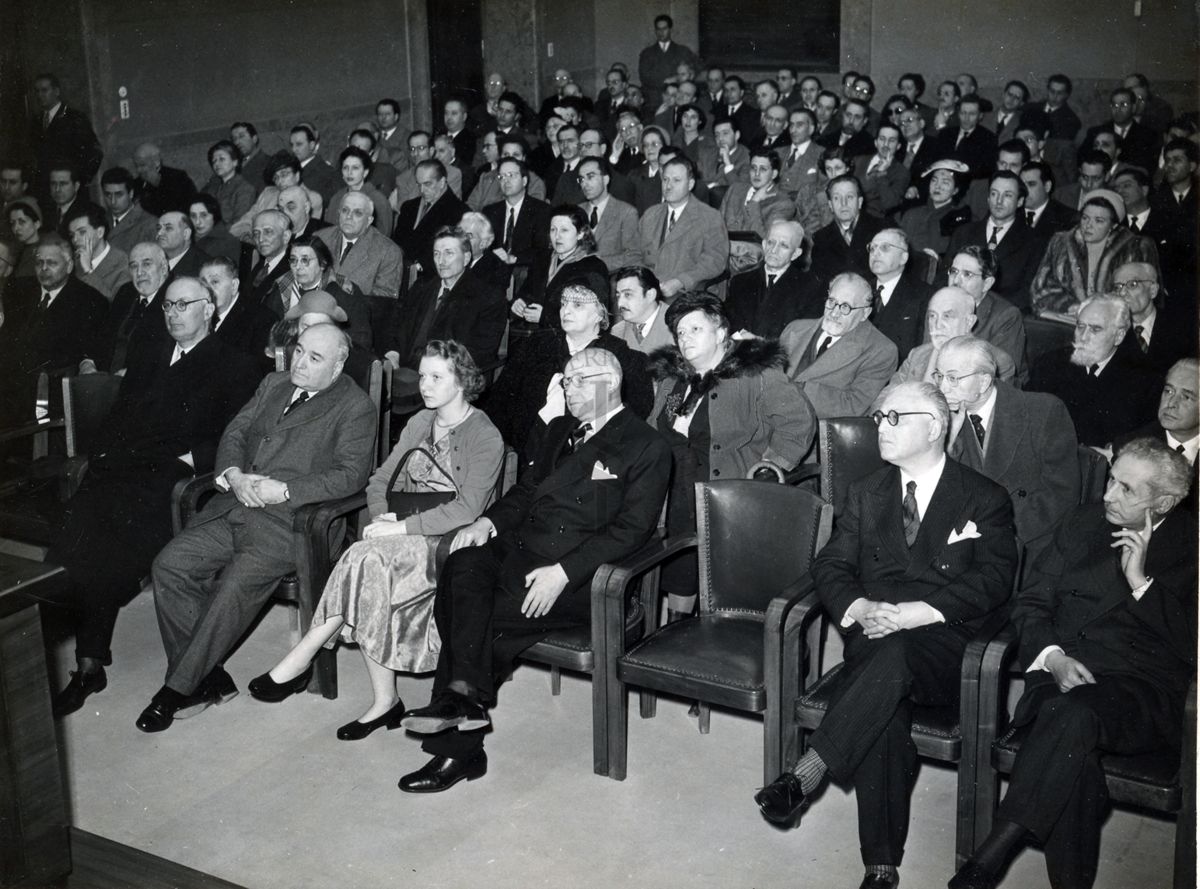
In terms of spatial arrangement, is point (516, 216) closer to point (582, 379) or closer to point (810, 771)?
point (582, 379)

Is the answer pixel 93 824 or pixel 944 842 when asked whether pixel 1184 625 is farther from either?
pixel 93 824

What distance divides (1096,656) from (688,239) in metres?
3.88

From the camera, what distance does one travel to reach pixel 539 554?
142 inches

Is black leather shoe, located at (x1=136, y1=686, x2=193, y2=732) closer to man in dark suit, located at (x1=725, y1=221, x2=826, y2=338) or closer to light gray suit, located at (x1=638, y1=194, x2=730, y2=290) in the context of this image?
man in dark suit, located at (x1=725, y1=221, x2=826, y2=338)

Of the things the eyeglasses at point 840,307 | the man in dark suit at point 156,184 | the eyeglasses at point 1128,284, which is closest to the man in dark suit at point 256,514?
the eyeglasses at point 840,307

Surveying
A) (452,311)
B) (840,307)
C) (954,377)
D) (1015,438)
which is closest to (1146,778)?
(1015,438)

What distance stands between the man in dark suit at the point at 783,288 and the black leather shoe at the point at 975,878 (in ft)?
9.98

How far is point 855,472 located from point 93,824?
2302 millimetres

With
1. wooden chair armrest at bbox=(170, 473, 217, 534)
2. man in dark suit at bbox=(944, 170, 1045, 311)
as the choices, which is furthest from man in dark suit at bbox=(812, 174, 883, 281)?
wooden chair armrest at bbox=(170, 473, 217, 534)

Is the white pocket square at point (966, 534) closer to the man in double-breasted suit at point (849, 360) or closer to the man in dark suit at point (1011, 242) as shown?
the man in double-breasted suit at point (849, 360)

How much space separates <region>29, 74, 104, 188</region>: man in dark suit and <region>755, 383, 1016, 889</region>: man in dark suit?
23.1 ft

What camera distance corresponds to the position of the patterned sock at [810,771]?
295 cm

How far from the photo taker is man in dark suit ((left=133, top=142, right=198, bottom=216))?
8.41 m

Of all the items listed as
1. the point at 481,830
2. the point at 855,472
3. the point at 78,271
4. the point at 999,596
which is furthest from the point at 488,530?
the point at 78,271
